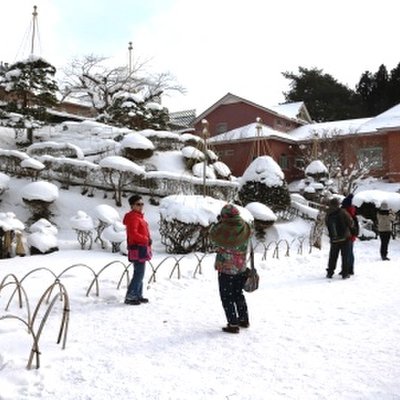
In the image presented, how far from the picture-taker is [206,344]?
4234mm

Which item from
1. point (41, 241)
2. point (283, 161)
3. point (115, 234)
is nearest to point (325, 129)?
point (283, 161)

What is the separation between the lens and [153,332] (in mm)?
4602

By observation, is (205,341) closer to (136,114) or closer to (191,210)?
(191,210)

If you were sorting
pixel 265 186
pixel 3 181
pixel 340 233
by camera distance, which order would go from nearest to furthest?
pixel 340 233
pixel 3 181
pixel 265 186

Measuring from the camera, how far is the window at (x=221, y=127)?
32.3 metres

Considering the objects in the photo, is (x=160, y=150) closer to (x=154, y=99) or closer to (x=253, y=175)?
(x=253, y=175)

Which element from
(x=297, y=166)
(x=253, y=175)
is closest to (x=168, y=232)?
(x=253, y=175)

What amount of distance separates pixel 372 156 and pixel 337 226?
65.3ft

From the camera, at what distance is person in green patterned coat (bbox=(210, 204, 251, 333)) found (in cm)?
460

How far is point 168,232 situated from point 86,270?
337 cm

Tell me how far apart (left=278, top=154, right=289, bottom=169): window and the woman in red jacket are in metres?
24.0

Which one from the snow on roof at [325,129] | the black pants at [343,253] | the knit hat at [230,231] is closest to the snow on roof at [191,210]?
the black pants at [343,253]

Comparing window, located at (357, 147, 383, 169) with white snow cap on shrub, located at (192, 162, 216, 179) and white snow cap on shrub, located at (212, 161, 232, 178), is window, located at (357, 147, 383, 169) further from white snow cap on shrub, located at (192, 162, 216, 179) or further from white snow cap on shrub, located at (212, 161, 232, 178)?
white snow cap on shrub, located at (192, 162, 216, 179)

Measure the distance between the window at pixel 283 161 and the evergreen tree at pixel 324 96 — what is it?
13880mm
